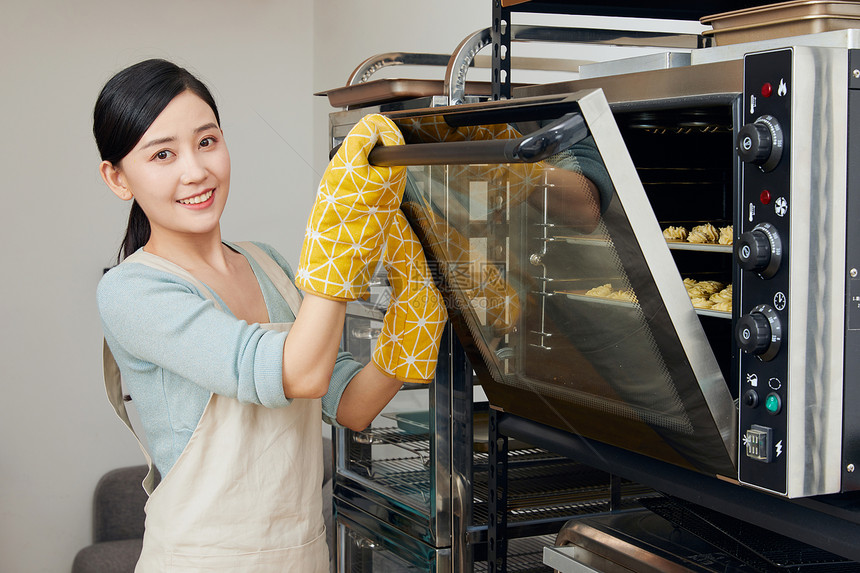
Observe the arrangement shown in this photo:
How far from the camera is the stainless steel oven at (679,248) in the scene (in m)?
0.80

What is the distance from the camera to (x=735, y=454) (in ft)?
3.00

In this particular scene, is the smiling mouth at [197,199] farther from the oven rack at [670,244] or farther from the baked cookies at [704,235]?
the baked cookies at [704,235]

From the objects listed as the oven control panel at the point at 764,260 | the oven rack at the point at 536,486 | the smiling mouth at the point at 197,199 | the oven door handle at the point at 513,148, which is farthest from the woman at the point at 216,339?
the oven control panel at the point at 764,260

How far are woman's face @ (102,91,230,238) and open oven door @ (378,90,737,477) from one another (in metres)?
0.29

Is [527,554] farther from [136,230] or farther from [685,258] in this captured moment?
[136,230]

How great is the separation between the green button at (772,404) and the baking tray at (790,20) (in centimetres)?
34

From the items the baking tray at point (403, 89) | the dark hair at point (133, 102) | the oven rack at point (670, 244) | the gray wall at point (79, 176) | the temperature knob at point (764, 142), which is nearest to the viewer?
the temperature knob at point (764, 142)

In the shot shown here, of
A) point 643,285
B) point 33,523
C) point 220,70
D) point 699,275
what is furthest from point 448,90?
point 33,523

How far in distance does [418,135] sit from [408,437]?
0.89 meters

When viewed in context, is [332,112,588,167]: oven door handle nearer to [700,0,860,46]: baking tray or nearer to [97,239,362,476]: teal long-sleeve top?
[700,0,860,46]: baking tray

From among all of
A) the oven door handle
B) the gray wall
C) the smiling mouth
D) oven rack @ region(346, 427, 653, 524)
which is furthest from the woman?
the gray wall

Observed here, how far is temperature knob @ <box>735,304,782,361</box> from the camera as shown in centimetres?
82

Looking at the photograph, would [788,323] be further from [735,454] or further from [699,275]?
[699,275]

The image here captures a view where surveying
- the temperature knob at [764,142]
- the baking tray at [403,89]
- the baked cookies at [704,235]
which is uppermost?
the baking tray at [403,89]
